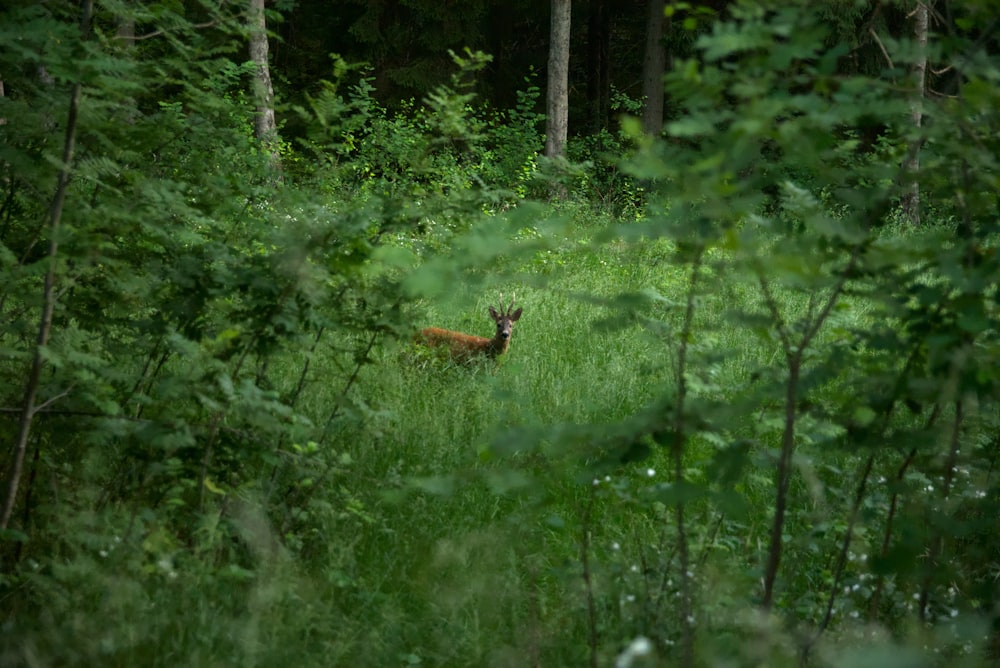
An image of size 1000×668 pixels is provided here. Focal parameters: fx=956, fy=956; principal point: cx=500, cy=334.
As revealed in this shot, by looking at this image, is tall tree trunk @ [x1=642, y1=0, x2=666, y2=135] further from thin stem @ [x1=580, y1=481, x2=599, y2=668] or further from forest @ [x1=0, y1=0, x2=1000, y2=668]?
A: thin stem @ [x1=580, y1=481, x2=599, y2=668]

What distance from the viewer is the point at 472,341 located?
8.06 meters

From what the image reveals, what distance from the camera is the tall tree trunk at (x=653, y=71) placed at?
2092 cm

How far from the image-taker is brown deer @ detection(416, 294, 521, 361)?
25.4ft

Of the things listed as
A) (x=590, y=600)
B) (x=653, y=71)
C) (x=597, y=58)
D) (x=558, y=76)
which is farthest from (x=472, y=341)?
(x=597, y=58)

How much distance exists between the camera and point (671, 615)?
3.70 meters

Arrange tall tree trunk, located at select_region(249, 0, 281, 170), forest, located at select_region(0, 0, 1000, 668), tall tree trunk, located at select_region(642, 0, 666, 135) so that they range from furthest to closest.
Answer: tall tree trunk, located at select_region(642, 0, 666, 135) < tall tree trunk, located at select_region(249, 0, 281, 170) < forest, located at select_region(0, 0, 1000, 668)

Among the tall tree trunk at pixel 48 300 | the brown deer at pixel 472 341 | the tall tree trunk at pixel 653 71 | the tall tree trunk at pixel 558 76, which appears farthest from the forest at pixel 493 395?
the tall tree trunk at pixel 653 71

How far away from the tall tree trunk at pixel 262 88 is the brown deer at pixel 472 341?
1869 millimetres

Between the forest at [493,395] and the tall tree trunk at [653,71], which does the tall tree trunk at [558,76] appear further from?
the forest at [493,395]

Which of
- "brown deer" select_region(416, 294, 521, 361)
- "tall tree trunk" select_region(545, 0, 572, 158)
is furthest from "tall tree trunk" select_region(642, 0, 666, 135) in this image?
"brown deer" select_region(416, 294, 521, 361)

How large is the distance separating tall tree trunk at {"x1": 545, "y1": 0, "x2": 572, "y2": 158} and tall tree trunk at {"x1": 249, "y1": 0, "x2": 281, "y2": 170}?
521 centimetres

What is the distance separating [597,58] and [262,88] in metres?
24.1

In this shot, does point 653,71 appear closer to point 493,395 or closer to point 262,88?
point 262,88

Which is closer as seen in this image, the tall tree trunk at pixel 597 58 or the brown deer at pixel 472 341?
the brown deer at pixel 472 341
